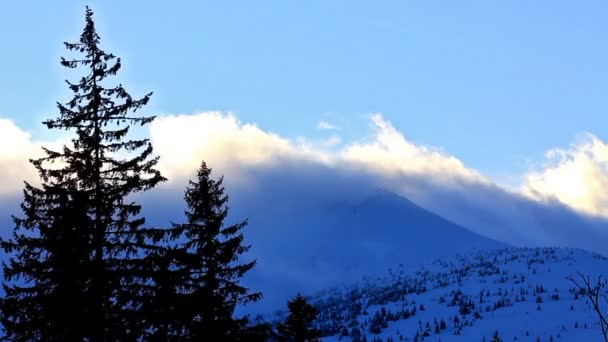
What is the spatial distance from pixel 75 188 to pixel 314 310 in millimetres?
16507

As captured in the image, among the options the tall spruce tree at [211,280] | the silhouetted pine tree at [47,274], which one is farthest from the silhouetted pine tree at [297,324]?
the silhouetted pine tree at [47,274]

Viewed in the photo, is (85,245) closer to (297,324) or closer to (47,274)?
(47,274)

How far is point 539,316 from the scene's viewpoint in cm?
19625

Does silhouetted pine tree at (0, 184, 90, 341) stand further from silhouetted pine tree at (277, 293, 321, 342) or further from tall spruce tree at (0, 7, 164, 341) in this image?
silhouetted pine tree at (277, 293, 321, 342)

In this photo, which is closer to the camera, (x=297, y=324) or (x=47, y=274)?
(x=47, y=274)

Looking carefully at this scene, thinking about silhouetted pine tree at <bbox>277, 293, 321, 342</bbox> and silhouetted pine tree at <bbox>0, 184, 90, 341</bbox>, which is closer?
silhouetted pine tree at <bbox>0, 184, 90, 341</bbox>

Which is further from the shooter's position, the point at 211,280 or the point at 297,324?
the point at 297,324

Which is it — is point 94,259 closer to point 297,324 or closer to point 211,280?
point 211,280

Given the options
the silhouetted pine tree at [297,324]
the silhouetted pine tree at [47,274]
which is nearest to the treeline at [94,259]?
the silhouetted pine tree at [47,274]

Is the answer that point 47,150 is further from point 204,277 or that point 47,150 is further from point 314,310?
point 314,310

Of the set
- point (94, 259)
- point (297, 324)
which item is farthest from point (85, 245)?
point (297, 324)

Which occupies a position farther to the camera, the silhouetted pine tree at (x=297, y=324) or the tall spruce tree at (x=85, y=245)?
the silhouetted pine tree at (x=297, y=324)

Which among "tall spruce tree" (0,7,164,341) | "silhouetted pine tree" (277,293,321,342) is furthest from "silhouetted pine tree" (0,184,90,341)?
"silhouetted pine tree" (277,293,321,342)

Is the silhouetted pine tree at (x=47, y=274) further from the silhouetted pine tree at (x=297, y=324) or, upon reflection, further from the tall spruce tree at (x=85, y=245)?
the silhouetted pine tree at (x=297, y=324)
